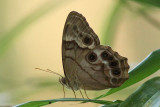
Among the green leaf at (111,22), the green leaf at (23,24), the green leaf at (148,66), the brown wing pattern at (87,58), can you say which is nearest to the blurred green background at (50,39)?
the green leaf at (23,24)

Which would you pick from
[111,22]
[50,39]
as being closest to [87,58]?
[111,22]

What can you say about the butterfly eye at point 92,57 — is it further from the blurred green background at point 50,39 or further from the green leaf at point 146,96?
the blurred green background at point 50,39

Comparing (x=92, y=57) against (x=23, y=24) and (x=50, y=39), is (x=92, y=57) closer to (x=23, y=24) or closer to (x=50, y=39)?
(x=23, y=24)

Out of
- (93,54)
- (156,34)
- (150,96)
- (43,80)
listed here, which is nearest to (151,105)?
(150,96)

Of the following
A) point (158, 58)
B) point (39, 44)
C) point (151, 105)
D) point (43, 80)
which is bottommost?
point (151, 105)

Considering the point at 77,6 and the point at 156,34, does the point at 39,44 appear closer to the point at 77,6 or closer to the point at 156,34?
the point at 77,6
